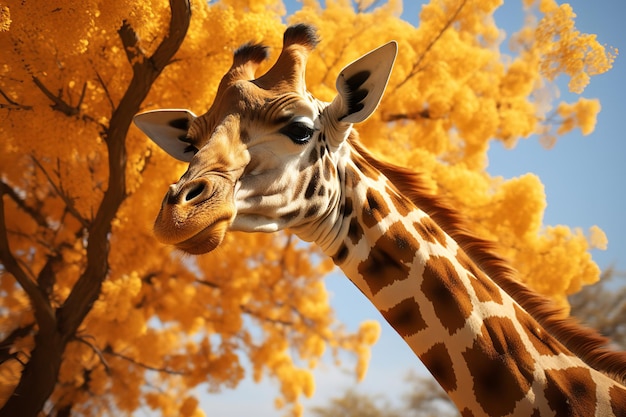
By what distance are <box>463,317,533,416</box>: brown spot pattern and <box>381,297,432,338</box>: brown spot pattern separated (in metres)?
0.22

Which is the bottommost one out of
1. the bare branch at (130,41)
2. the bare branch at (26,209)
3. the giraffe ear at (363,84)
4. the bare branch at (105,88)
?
the giraffe ear at (363,84)

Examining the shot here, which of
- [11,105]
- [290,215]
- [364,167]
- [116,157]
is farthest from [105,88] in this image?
[290,215]

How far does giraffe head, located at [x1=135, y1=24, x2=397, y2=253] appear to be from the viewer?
175 cm

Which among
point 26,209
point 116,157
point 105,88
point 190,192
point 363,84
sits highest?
point 105,88

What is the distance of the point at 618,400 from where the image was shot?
6.36 feet

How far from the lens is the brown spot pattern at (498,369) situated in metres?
1.93

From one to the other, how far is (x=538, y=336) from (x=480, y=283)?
309 millimetres

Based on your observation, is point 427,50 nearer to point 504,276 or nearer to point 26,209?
point 504,276

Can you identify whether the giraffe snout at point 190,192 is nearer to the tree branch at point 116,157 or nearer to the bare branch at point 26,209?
the tree branch at point 116,157

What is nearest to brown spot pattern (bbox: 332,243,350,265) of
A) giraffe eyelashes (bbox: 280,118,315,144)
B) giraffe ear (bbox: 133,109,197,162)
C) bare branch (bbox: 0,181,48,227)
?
giraffe eyelashes (bbox: 280,118,315,144)

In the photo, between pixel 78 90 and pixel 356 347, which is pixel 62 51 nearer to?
pixel 78 90

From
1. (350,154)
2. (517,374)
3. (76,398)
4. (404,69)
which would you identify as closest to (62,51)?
(350,154)

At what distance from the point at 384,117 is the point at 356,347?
12.3 ft

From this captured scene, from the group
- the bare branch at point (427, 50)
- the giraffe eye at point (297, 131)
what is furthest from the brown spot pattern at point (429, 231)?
the bare branch at point (427, 50)
